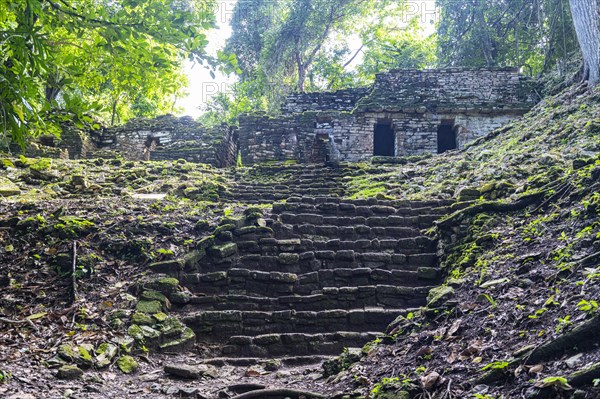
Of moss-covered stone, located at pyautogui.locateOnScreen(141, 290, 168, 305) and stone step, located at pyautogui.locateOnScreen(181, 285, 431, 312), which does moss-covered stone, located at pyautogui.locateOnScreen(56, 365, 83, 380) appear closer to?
moss-covered stone, located at pyautogui.locateOnScreen(141, 290, 168, 305)

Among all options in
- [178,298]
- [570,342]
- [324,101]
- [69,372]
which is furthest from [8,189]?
[324,101]

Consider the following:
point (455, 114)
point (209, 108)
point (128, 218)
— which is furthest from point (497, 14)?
point (128, 218)

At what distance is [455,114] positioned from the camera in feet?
50.1

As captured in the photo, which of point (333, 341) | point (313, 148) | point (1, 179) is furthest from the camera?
point (313, 148)

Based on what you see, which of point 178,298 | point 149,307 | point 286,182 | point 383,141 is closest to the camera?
point 149,307

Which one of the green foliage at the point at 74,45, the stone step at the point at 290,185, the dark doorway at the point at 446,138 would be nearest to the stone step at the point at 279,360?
the green foliage at the point at 74,45

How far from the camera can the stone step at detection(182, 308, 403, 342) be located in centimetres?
555

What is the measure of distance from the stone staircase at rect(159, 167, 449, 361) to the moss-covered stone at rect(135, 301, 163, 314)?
26 cm

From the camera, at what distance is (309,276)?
634cm

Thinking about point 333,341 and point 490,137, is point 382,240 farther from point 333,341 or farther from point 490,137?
point 490,137

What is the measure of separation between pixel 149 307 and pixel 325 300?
186 centimetres

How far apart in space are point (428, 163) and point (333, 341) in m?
7.24

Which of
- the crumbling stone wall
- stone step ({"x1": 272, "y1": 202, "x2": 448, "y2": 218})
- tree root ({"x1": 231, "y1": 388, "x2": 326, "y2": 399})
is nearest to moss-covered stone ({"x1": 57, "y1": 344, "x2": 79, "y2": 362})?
tree root ({"x1": 231, "y1": 388, "x2": 326, "y2": 399})

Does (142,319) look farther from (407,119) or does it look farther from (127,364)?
(407,119)
